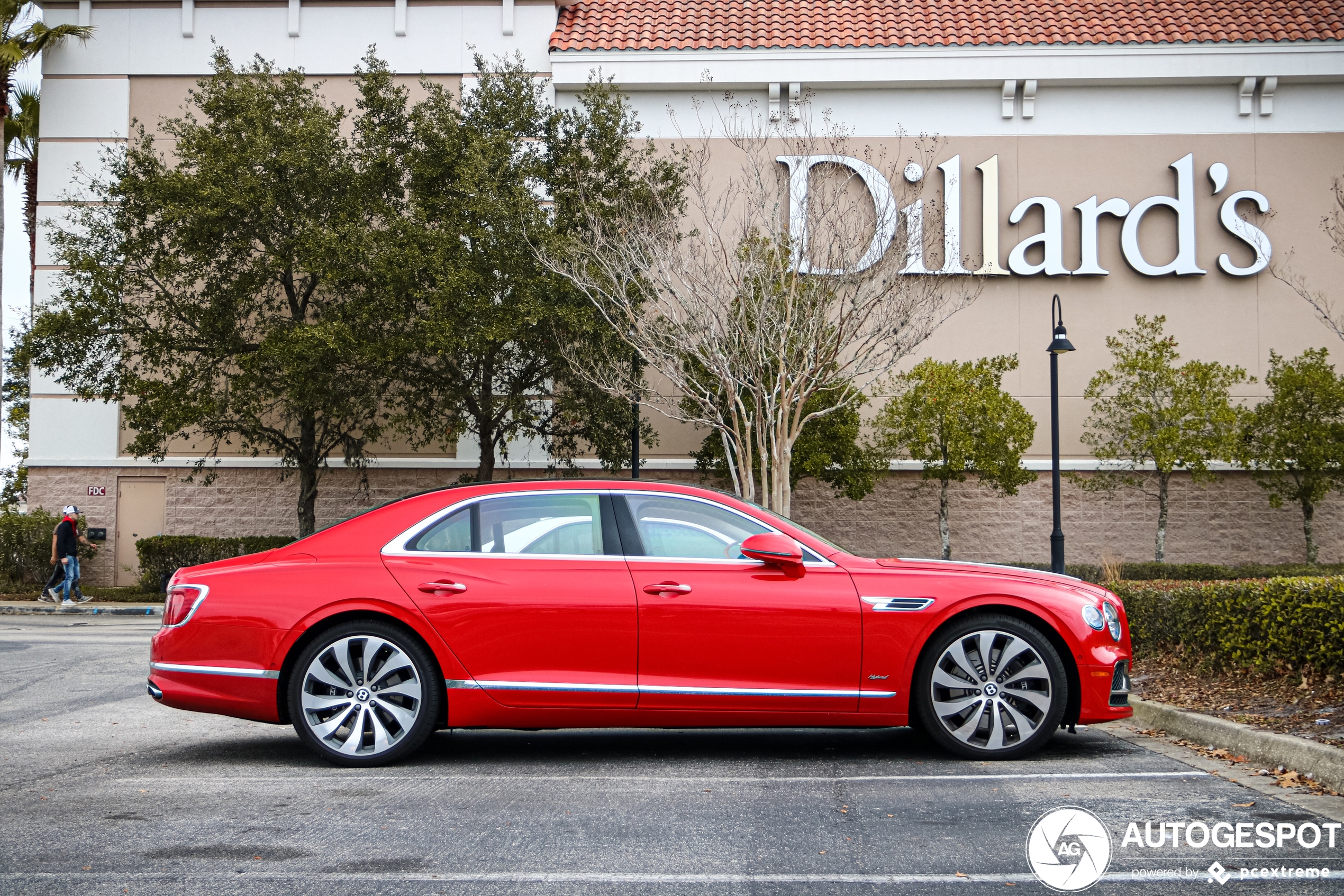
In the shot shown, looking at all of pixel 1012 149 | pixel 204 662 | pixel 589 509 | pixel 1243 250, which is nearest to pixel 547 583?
pixel 589 509

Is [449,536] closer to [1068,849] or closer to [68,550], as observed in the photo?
[1068,849]

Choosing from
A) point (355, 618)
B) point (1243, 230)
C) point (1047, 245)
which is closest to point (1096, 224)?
point (1047, 245)

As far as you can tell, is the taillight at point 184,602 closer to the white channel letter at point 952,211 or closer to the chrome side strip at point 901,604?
the chrome side strip at point 901,604

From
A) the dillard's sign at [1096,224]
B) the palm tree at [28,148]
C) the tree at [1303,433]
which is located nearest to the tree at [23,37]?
the palm tree at [28,148]

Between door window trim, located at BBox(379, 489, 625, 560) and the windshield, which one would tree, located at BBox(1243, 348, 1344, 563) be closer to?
the windshield

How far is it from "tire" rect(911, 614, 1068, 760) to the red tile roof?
20493 millimetres

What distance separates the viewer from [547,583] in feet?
19.0

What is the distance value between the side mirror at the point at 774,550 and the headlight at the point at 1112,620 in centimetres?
176

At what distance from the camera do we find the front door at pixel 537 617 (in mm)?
5723

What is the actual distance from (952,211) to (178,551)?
18.1 meters

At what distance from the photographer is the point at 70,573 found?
20.5m

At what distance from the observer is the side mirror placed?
570cm

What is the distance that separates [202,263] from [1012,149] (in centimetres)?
1740

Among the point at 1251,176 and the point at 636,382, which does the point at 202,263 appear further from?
the point at 1251,176
